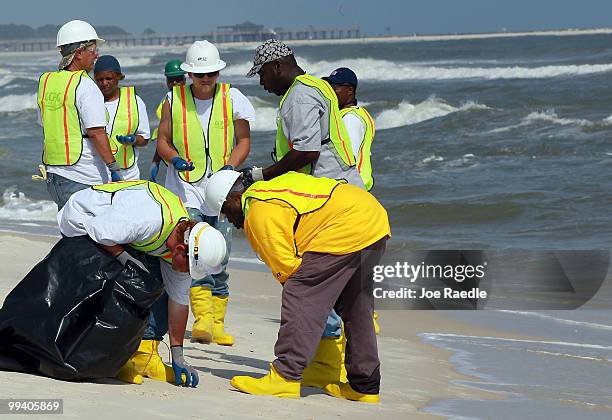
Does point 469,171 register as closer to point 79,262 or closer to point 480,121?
point 480,121

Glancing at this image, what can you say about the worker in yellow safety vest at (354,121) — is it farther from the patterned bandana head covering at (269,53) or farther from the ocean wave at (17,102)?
the ocean wave at (17,102)

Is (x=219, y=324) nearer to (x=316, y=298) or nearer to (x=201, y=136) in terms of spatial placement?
(x=201, y=136)

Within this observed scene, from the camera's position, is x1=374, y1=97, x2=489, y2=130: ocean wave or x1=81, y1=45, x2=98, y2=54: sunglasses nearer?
x1=81, y1=45, x2=98, y2=54: sunglasses

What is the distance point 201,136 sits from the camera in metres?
7.28

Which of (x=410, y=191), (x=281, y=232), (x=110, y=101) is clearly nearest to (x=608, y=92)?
(x=410, y=191)

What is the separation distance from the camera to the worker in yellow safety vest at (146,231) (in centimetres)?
550

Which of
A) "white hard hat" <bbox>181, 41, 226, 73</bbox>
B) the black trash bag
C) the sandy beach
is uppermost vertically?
"white hard hat" <bbox>181, 41, 226, 73</bbox>

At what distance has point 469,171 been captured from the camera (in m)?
18.8

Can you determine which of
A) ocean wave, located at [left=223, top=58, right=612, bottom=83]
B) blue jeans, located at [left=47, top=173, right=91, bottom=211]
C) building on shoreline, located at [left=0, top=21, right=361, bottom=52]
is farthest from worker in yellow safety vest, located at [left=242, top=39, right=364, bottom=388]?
building on shoreline, located at [left=0, top=21, right=361, bottom=52]

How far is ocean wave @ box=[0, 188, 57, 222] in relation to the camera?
15406 mm

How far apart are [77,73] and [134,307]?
203cm

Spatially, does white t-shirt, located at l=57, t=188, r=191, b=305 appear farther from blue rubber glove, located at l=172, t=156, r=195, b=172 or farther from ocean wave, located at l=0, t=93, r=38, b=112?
ocean wave, located at l=0, t=93, r=38, b=112

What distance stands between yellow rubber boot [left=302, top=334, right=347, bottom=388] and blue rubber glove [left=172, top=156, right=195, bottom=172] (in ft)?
4.95

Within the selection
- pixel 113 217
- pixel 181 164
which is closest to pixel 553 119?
pixel 181 164
